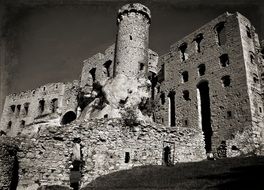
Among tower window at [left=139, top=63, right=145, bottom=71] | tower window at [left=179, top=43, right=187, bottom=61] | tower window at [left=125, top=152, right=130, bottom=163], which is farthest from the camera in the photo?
tower window at [left=179, top=43, right=187, bottom=61]

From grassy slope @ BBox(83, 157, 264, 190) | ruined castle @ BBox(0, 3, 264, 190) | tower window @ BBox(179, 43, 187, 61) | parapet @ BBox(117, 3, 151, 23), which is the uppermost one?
parapet @ BBox(117, 3, 151, 23)

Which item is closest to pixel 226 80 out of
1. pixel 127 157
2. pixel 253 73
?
pixel 253 73

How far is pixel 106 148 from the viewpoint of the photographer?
42.0 feet

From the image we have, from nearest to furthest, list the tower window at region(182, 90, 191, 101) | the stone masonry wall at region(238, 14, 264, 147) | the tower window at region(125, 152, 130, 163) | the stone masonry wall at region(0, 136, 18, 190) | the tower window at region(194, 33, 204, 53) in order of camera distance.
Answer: the stone masonry wall at region(0, 136, 18, 190)
the tower window at region(125, 152, 130, 163)
the stone masonry wall at region(238, 14, 264, 147)
the tower window at region(182, 90, 191, 101)
the tower window at region(194, 33, 204, 53)

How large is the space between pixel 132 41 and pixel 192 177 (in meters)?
17.9

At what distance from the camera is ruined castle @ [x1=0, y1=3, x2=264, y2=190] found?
1232 cm

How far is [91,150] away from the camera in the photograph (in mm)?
12586

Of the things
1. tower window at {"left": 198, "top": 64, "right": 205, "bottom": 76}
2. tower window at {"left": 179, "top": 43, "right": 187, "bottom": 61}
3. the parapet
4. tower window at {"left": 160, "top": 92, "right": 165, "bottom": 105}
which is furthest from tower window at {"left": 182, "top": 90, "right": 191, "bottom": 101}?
the parapet

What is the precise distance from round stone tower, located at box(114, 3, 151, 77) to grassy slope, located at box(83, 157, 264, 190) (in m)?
13.8

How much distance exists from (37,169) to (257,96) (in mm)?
18032

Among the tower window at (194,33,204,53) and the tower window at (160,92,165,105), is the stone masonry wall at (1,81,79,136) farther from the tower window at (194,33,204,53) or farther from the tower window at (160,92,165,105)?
the tower window at (194,33,204,53)

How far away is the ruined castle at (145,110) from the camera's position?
1232 centimetres

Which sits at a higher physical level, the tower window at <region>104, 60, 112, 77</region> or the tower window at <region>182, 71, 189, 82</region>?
the tower window at <region>104, 60, 112, 77</region>

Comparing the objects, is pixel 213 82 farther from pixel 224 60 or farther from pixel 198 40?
pixel 198 40
